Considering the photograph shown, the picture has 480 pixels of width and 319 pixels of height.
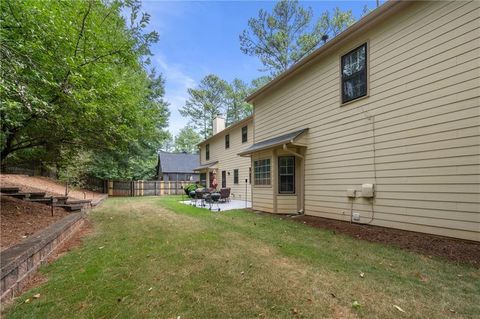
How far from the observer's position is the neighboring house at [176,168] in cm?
2816

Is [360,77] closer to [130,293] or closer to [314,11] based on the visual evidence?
[130,293]

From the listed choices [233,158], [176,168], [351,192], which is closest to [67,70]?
[351,192]

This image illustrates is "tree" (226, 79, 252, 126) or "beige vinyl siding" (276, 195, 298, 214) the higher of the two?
"tree" (226, 79, 252, 126)

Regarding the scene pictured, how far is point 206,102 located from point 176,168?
1033 centimetres

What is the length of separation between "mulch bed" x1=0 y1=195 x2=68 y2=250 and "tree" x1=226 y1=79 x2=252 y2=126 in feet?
86.2

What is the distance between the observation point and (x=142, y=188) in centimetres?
2186

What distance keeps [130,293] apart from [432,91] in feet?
21.0

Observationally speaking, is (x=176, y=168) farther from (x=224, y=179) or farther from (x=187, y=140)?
(x=187, y=140)

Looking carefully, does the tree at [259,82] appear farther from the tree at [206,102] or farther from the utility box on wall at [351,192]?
the utility box on wall at [351,192]

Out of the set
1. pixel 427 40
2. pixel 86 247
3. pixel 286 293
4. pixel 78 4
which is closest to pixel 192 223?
pixel 86 247

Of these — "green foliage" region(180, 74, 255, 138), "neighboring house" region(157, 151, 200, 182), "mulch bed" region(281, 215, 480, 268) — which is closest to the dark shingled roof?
"neighboring house" region(157, 151, 200, 182)

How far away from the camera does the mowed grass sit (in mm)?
2387

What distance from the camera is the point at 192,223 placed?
23.3ft

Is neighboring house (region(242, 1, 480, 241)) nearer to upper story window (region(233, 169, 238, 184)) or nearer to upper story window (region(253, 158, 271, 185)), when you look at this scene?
upper story window (region(253, 158, 271, 185))
